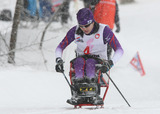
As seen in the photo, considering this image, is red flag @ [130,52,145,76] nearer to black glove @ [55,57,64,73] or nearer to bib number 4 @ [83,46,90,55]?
bib number 4 @ [83,46,90,55]

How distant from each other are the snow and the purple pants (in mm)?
478

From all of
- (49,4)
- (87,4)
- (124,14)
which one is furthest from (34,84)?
(124,14)

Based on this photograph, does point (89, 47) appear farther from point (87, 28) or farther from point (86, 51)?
point (87, 28)

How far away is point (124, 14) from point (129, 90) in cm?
984

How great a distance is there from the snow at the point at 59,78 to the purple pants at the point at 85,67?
48cm

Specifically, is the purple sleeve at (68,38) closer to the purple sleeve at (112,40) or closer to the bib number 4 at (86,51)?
the bib number 4 at (86,51)

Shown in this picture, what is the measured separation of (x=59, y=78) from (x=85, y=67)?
337 centimetres

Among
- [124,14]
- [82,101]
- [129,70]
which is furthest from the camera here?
[124,14]

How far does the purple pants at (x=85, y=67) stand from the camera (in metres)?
4.75

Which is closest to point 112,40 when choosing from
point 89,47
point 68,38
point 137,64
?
point 89,47

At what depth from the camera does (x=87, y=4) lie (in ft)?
26.1

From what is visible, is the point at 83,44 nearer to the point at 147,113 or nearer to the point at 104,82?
the point at 104,82

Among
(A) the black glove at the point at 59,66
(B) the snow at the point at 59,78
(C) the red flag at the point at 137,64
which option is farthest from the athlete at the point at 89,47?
(C) the red flag at the point at 137,64

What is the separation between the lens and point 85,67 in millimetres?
4793
